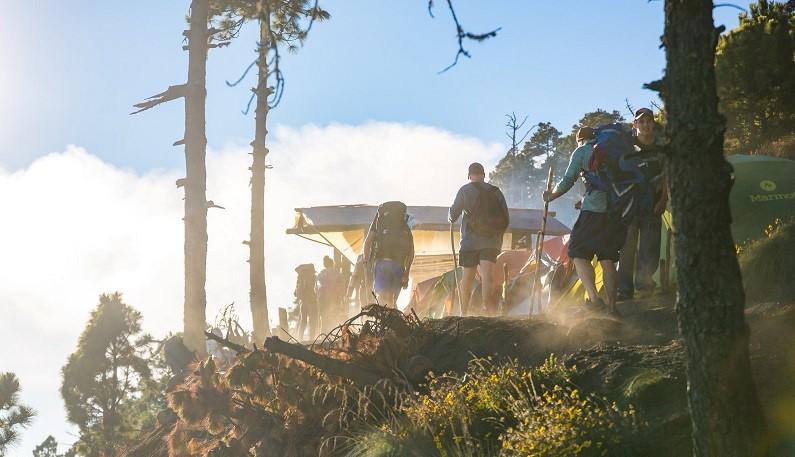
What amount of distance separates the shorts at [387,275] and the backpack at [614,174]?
14.5 feet

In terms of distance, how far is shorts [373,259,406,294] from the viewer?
14648 mm

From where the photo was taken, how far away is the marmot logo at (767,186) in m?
13.7

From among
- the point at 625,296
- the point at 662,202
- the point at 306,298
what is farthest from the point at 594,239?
the point at 306,298

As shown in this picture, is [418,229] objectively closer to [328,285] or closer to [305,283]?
[305,283]

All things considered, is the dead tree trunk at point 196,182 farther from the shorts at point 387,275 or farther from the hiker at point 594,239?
the hiker at point 594,239

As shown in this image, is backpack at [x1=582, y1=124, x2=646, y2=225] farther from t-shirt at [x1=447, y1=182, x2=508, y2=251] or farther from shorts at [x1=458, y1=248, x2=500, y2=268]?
shorts at [x1=458, y1=248, x2=500, y2=268]

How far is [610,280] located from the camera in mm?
10391

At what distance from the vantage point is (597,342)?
8938mm

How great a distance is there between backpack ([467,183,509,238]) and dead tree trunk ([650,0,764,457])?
6.96 meters

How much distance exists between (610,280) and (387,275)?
4787 millimetres

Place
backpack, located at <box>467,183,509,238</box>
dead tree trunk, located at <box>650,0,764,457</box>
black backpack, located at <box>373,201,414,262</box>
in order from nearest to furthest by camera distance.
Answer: dead tree trunk, located at <box>650,0,764,457</box> < backpack, located at <box>467,183,509,238</box> < black backpack, located at <box>373,201,414,262</box>

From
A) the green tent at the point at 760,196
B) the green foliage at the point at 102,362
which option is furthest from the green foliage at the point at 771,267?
the green foliage at the point at 102,362

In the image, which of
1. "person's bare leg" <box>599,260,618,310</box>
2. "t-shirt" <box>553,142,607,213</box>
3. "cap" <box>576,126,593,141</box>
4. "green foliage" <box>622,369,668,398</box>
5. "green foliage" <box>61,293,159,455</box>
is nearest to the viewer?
"green foliage" <box>622,369,668,398</box>

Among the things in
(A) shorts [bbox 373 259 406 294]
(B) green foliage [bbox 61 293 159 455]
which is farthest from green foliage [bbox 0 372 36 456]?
(A) shorts [bbox 373 259 406 294]
